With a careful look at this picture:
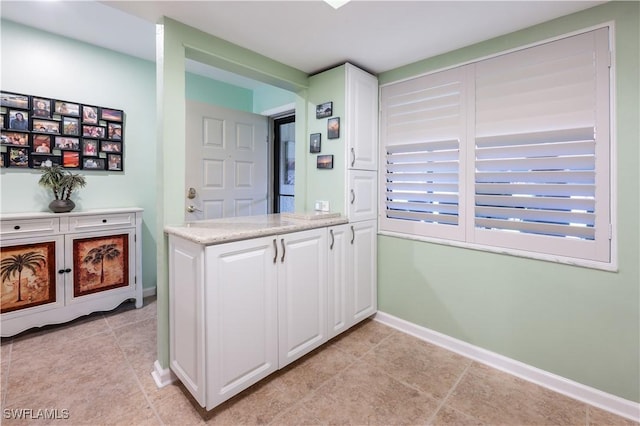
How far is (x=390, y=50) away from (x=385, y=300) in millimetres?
2039

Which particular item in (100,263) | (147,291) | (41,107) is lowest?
(147,291)

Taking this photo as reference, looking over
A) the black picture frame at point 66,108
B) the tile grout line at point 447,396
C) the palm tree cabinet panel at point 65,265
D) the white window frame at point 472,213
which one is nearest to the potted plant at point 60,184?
the palm tree cabinet panel at point 65,265

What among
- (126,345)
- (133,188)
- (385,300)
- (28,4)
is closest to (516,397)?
(385,300)

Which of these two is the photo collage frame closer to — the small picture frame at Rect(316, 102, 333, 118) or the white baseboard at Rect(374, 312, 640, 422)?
the small picture frame at Rect(316, 102, 333, 118)

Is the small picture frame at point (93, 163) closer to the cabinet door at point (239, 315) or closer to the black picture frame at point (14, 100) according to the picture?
the black picture frame at point (14, 100)

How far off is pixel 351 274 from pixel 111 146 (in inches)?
103

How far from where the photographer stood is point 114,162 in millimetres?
2957

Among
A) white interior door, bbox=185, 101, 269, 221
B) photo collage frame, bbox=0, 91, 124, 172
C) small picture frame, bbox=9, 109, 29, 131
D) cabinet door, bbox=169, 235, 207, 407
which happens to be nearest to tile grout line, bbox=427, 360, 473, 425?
cabinet door, bbox=169, 235, 207, 407

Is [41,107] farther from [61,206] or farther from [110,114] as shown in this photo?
[61,206]

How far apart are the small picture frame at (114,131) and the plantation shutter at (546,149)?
10.5 ft

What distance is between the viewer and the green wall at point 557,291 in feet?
5.27

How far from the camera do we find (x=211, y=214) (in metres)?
3.06

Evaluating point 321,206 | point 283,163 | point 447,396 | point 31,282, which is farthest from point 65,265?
point 447,396

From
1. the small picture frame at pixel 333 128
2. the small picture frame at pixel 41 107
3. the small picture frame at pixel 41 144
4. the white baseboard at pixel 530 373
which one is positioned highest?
the small picture frame at pixel 41 107
